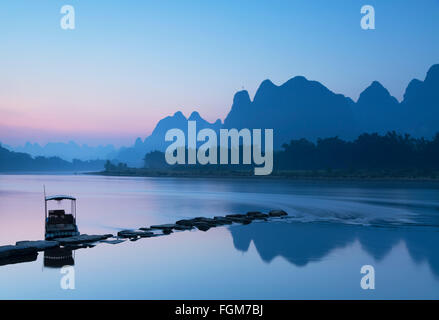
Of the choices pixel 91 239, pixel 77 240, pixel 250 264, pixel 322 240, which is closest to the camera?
pixel 250 264

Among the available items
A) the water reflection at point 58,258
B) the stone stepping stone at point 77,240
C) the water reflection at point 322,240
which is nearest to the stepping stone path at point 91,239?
the stone stepping stone at point 77,240

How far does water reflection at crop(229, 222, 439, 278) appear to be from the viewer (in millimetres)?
19734

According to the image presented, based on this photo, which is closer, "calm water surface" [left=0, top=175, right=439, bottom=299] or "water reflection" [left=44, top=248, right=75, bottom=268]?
"calm water surface" [left=0, top=175, right=439, bottom=299]

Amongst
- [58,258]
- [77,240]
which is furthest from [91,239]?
[58,258]

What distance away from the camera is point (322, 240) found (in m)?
23.5

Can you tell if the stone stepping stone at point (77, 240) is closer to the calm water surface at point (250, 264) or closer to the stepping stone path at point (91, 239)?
the stepping stone path at point (91, 239)

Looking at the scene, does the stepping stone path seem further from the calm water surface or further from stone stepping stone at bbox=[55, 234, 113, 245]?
the calm water surface

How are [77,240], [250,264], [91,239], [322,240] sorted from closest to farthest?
[250,264] < [77,240] < [91,239] < [322,240]

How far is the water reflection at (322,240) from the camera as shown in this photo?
777 inches

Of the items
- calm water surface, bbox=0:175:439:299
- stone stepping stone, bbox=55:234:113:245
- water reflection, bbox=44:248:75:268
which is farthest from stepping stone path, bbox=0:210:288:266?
calm water surface, bbox=0:175:439:299

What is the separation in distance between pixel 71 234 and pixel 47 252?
8.42 feet

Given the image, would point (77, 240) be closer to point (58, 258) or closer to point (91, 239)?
point (91, 239)
